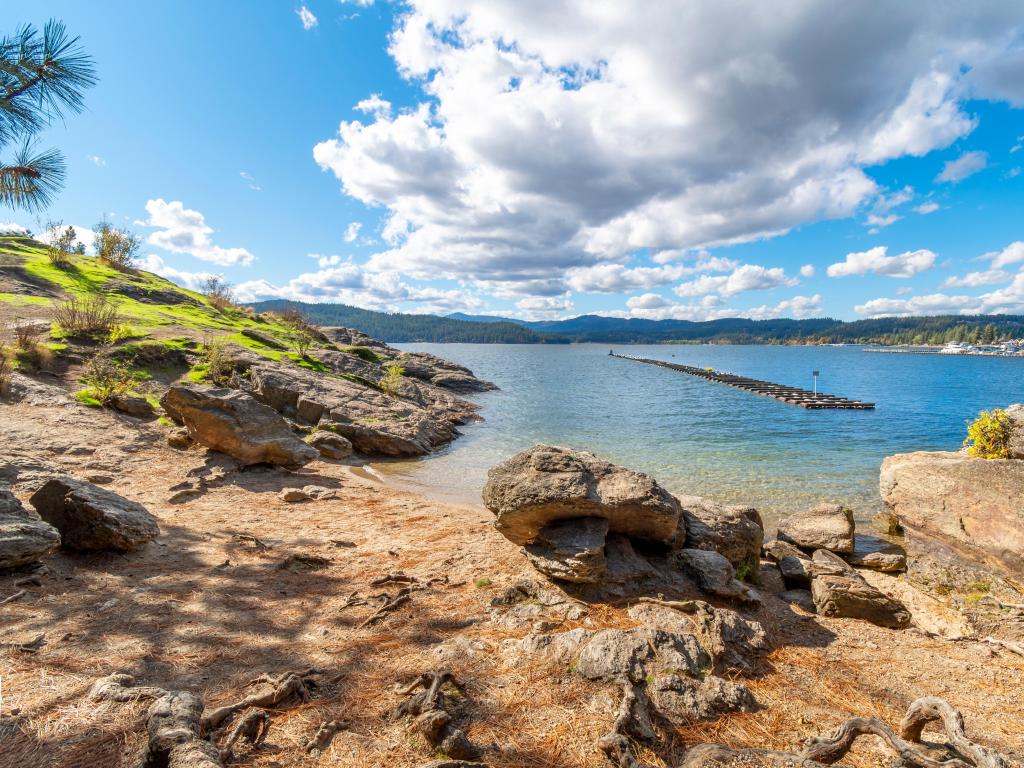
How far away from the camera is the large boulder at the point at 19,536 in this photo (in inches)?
213

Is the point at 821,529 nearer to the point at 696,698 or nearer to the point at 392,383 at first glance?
the point at 696,698

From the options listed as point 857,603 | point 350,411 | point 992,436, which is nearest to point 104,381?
point 350,411

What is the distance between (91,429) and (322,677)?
13010 mm

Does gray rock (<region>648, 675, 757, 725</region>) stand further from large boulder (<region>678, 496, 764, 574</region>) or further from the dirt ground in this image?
large boulder (<region>678, 496, 764, 574</region>)

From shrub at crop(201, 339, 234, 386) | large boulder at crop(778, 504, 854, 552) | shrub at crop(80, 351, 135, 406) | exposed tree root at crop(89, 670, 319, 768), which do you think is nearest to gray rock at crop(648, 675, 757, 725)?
exposed tree root at crop(89, 670, 319, 768)

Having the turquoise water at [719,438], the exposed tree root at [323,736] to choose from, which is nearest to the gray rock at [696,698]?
the exposed tree root at [323,736]

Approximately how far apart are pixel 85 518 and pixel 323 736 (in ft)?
17.9

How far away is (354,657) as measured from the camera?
4789mm

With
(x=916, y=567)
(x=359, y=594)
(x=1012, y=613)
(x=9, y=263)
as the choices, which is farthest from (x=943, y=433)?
(x=9, y=263)

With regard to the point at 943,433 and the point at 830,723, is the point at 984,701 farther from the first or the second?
the point at 943,433

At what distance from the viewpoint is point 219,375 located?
19.5 metres

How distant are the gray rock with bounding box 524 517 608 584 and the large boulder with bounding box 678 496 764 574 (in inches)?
88.6

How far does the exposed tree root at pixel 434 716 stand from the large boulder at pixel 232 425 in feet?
35.1

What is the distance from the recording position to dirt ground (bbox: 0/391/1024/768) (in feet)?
11.5
